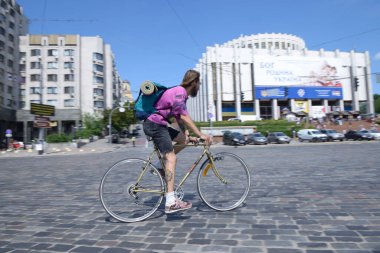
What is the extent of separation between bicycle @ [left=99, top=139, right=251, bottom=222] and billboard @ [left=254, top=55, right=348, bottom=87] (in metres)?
71.9

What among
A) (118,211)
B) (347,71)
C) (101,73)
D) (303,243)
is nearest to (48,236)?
(118,211)

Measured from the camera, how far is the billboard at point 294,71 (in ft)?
244

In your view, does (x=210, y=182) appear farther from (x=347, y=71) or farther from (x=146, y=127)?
(x=347, y=71)

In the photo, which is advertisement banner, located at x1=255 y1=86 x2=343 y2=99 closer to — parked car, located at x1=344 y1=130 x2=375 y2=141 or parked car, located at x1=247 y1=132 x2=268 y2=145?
parked car, located at x1=344 y1=130 x2=375 y2=141

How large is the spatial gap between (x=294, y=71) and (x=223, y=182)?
77069 mm

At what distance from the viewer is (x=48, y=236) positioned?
11.3 ft

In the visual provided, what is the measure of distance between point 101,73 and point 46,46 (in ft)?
42.1

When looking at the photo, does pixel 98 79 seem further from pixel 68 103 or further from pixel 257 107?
pixel 257 107

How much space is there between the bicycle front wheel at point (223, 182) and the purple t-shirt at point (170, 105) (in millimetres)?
861

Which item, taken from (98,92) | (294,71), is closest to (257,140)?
(294,71)

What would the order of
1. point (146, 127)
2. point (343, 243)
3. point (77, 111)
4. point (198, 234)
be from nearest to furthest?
point (343, 243) → point (198, 234) → point (146, 127) → point (77, 111)

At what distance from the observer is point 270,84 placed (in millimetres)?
74375

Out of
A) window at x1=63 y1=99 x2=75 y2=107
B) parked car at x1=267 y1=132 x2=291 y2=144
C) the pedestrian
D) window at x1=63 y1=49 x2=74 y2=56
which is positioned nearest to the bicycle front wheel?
the pedestrian

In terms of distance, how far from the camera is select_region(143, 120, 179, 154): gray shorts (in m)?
3.84
